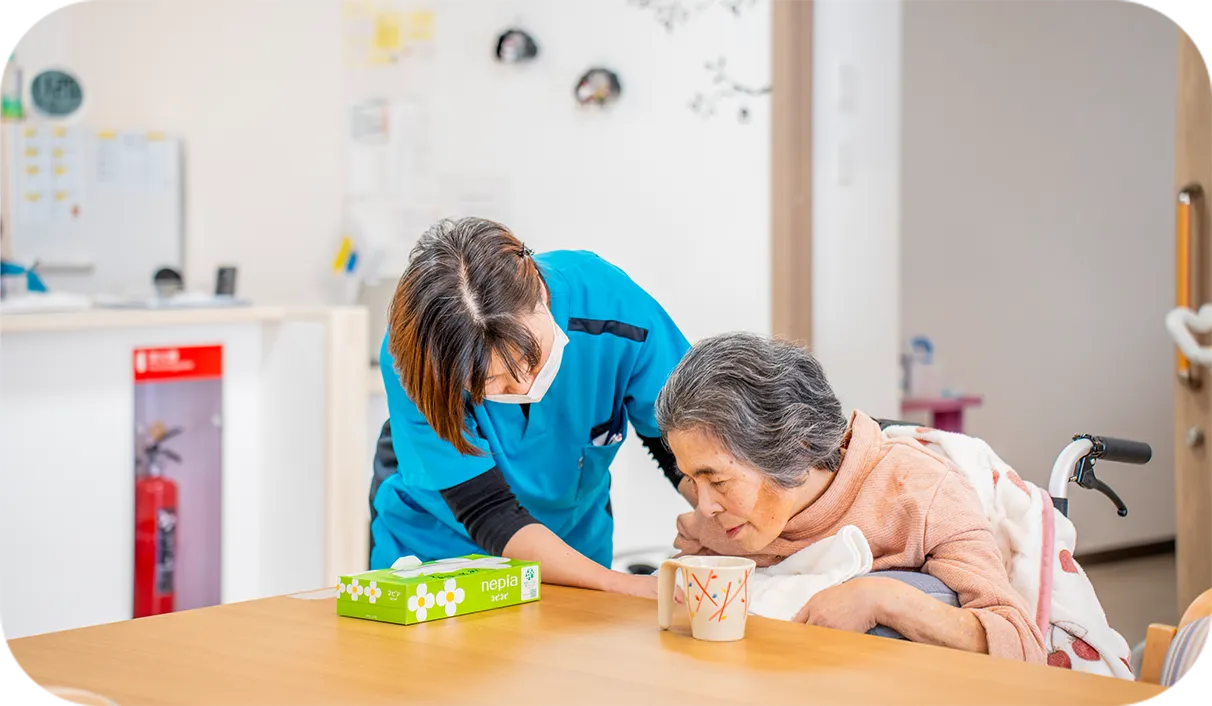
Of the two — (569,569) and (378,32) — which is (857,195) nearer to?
(378,32)

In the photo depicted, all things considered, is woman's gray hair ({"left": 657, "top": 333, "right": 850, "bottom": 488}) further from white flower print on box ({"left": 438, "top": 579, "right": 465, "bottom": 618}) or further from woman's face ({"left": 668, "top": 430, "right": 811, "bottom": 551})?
white flower print on box ({"left": 438, "top": 579, "right": 465, "bottom": 618})

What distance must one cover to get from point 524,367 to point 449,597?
399 millimetres

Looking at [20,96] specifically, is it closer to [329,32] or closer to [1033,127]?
[329,32]

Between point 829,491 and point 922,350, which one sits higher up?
point 922,350

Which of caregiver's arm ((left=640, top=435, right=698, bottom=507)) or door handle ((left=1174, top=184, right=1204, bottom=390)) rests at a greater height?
door handle ((left=1174, top=184, right=1204, bottom=390))

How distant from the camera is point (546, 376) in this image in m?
1.97

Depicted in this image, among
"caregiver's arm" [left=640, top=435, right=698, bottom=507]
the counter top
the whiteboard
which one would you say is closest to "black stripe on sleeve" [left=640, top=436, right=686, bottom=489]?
"caregiver's arm" [left=640, top=435, right=698, bottom=507]

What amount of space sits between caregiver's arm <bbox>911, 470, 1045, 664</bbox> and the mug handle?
0.90 feet

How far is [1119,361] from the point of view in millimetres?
5355

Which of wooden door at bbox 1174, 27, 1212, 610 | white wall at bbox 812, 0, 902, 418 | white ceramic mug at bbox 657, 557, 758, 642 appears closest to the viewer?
white ceramic mug at bbox 657, 557, 758, 642

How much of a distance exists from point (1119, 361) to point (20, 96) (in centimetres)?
432

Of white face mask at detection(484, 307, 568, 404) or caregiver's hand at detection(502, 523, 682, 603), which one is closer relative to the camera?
caregiver's hand at detection(502, 523, 682, 603)

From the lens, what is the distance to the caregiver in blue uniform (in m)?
1.74

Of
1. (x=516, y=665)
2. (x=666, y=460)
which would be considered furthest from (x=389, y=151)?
(x=516, y=665)
